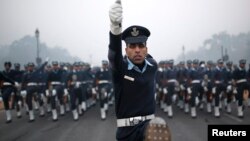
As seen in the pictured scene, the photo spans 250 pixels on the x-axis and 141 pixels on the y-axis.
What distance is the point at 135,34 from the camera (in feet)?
10.8

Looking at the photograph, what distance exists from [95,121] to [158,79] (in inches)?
135

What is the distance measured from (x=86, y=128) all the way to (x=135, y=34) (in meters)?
7.62

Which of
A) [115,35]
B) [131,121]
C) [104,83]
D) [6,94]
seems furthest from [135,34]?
[6,94]

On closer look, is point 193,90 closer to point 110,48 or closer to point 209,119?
point 209,119

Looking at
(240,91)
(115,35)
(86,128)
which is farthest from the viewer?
(240,91)

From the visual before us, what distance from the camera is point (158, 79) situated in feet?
44.7

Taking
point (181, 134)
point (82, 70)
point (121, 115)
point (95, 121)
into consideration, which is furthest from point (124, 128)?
point (82, 70)

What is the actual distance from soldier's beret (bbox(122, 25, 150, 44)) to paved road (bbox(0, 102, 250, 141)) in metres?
5.58

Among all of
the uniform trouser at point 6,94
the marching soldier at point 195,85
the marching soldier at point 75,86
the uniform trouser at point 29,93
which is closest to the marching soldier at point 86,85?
the marching soldier at point 75,86

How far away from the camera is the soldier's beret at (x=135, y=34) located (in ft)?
10.8

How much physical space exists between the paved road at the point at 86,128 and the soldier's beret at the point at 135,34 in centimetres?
558

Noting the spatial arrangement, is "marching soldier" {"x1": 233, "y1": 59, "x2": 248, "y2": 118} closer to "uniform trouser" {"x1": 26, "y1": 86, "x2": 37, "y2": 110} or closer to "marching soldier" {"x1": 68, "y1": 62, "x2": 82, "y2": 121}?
"marching soldier" {"x1": 68, "y1": 62, "x2": 82, "y2": 121}

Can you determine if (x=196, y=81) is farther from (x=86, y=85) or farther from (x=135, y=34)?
(x=135, y=34)

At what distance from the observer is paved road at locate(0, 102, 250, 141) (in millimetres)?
8953
